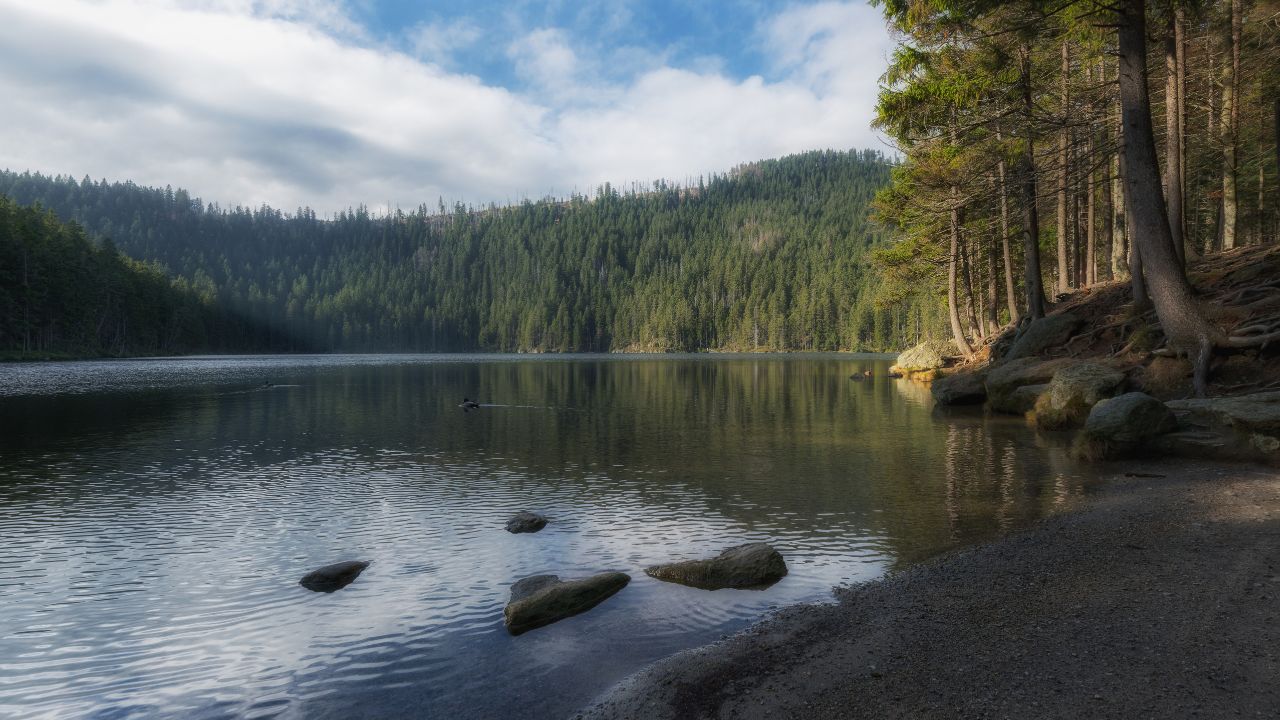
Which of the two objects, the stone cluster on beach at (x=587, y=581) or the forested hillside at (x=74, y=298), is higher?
the forested hillside at (x=74, y=298)

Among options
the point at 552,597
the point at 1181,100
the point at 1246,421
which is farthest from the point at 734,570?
the point at 1181,100

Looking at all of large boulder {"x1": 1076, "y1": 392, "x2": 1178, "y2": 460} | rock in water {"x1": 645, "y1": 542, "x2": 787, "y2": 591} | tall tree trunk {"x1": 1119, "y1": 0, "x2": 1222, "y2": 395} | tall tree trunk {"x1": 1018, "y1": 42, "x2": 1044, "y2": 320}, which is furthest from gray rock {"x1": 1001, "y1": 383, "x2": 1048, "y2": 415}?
rock in water {"x1": 645, "y1": 542, "x2": 787, "y2": 591}

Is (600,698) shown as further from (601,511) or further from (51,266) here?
(51,266)

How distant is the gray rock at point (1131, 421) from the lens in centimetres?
1502

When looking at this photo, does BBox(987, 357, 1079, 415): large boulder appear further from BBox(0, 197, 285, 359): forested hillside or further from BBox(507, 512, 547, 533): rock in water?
BBox(0, 197, 285, 359): forested hillside

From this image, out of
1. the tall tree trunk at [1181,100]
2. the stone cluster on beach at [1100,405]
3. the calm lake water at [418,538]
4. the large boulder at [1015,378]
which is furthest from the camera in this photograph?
the large boulder at [1015,378]

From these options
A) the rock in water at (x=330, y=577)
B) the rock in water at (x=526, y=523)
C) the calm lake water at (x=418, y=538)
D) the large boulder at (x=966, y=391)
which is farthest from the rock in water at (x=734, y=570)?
the large boulder at (x=966, y=391)

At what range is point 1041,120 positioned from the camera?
1611cm

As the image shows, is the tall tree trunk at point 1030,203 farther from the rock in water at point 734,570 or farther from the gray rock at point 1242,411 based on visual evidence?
the rock in water at point 734,570

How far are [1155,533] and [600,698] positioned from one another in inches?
328

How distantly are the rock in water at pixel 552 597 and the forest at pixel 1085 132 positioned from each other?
14388mm

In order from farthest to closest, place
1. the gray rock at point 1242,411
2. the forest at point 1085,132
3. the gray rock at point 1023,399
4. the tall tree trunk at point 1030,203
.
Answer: the gray rock at point 1023,399 → the tall tree trunk at point 1030,203 → the forest at point 1085,132 → the gray rock at point 1242,411

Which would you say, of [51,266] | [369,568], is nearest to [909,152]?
[369,568]

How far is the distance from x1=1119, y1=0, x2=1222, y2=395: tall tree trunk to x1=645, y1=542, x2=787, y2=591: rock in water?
13.9 meters
